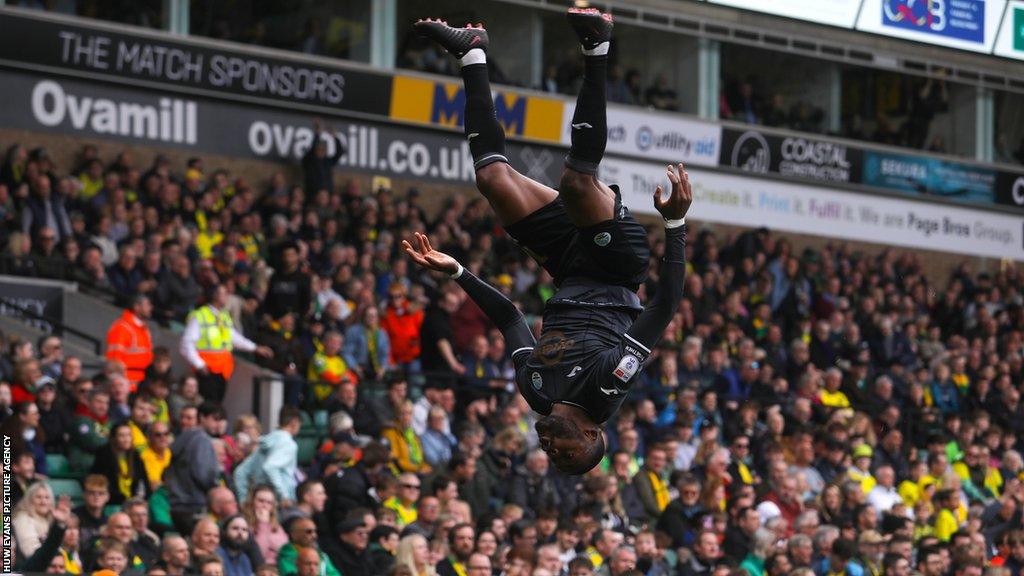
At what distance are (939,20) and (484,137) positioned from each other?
18034 millimetres

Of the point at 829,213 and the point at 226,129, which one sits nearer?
the point at 226,129

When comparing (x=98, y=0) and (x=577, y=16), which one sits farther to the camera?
(x=98, y=0)

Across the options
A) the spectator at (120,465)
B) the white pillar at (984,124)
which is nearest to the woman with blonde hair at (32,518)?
the spectator at (120,465)

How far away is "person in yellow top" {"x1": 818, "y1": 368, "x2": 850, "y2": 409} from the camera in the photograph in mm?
19562

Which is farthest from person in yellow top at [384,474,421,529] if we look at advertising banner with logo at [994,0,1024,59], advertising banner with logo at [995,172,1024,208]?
advertising banner with logo at [995,172,1024,208]

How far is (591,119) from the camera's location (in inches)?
327

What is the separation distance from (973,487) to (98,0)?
11.8 meters

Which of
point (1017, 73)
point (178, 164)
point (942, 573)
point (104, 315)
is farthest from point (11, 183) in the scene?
→ point (1017, 73)

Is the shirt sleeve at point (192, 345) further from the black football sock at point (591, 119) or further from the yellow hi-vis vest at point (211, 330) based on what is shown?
the black football sock at point (591, 119)

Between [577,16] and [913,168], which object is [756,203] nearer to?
[913,168]

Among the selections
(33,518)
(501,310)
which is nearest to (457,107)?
(33,518)

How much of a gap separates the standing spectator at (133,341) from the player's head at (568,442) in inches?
293

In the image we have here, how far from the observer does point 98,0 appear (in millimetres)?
20562

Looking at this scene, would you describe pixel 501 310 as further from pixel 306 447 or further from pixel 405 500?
pixel 306 447
